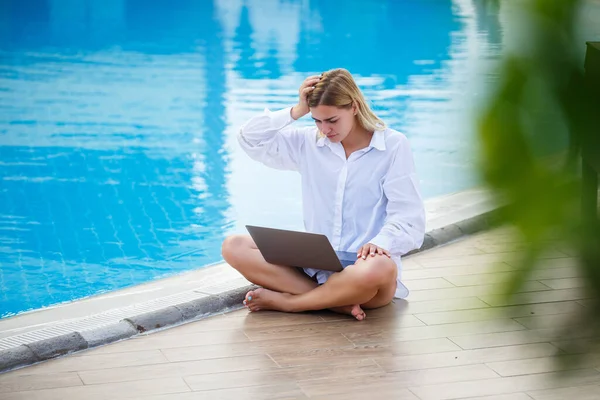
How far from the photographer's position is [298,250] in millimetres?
3338

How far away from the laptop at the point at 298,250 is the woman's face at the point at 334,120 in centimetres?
41

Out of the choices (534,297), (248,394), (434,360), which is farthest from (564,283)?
(434,360)

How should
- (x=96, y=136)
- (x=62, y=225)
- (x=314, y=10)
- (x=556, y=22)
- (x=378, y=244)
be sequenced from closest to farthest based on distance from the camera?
1. (x=556, y=22)
2. (x=378, y=244)
3. (x=62, y=225)
4. (x=96, y=136)
5. (x=314, y=10)

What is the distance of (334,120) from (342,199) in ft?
0.97

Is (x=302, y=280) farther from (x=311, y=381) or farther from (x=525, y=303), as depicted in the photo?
(x=525, y=303)

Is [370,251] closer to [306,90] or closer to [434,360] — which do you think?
[434,360]

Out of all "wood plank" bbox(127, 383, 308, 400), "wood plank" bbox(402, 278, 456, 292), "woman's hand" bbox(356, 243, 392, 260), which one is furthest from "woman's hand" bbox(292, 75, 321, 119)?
"wood plank" bbox(127, 383, 308, 400)

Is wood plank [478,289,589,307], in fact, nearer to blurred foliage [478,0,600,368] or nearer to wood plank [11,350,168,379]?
blurred foliage [478,0,600,368]

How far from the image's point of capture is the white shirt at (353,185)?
3338mm

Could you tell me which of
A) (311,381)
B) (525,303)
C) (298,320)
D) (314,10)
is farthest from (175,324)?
(314,10)

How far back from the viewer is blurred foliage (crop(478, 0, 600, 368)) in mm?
386

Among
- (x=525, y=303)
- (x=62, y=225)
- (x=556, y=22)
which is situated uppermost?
(x=556, y=22)

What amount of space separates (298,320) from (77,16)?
1005 cm

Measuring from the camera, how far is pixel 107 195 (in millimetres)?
5668
